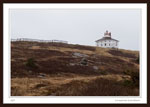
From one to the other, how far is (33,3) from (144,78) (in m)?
8.09

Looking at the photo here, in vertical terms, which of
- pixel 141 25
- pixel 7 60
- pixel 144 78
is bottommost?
pixel 144 78

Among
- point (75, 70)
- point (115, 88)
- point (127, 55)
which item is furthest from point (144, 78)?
point (127, 55)

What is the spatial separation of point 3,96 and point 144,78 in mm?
8477

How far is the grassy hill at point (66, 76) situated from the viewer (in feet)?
46.5

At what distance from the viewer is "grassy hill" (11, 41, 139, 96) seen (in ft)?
46.5

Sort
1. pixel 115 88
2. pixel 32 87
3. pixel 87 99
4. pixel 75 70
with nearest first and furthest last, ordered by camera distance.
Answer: pixel 87 99 < pixel 115 88 < pixel 32 87 < pixel 75 70

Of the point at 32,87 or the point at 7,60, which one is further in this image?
the point at 32,87

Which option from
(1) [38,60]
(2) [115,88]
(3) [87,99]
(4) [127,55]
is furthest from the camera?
(4) [127,55]

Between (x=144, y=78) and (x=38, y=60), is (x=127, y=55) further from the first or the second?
(x=144, y=78)

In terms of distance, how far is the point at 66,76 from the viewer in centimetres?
2306

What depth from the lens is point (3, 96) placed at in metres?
12.8

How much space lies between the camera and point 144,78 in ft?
42.8

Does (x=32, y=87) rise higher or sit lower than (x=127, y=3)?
lower

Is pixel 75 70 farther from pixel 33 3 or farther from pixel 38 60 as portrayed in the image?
pixel 33 3
